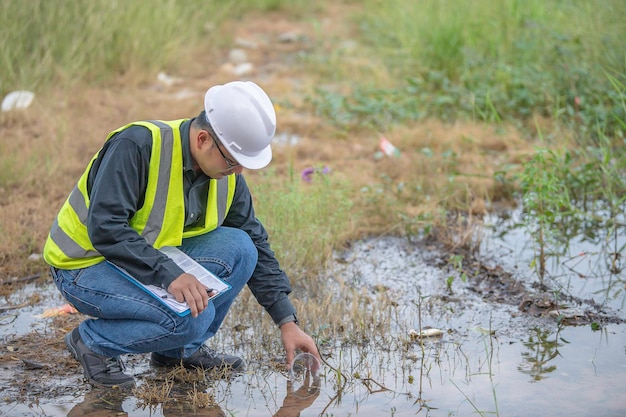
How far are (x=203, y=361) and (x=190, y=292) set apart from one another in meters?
0.60

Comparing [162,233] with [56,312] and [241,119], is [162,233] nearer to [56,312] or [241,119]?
[241,119]

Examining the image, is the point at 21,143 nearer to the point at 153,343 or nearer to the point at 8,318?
the point at 8,318

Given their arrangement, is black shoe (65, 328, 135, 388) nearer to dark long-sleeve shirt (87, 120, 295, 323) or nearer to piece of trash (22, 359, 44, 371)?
piece of trash (22, 359, 44, 371)

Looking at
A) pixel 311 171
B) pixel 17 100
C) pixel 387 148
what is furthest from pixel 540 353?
pixel 17 100

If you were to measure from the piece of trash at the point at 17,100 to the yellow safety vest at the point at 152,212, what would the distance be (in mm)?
3981

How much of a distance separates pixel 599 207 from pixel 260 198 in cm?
215

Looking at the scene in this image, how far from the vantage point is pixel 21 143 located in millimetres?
6379

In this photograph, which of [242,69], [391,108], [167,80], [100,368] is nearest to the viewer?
[100,368]

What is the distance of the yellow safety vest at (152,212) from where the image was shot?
326cm

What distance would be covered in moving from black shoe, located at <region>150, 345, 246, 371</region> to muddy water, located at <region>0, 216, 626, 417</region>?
0.22ft

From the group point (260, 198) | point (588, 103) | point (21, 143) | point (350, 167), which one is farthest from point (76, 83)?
point (588, 103)

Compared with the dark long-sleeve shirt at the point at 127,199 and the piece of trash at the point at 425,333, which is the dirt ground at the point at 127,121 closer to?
the piece of trash at the point at 425,333

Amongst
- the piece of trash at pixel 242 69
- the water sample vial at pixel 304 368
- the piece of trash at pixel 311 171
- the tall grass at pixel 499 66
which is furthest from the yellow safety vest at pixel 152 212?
the piece of trash at pixel 242 69

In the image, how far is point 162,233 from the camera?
3336 millimetres
